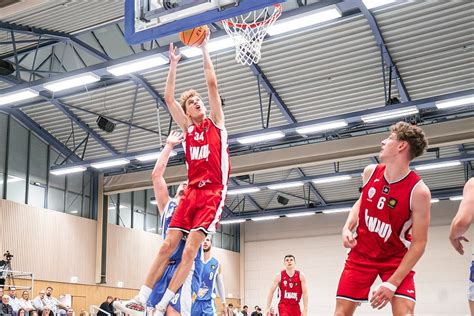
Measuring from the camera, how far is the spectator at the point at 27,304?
69.4 feet

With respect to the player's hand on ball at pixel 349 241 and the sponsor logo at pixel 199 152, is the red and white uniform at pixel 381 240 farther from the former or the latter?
the sponsor logo at pixel 199 152

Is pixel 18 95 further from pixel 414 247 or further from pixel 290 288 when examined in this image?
pixel 414 247

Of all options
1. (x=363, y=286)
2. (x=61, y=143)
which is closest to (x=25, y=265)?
(x=61, y=143)

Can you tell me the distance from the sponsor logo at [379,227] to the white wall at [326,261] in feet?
93.1

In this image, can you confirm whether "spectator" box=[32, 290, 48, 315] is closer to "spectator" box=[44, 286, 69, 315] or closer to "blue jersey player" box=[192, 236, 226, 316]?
"spectator" box=[44, 286, 69, 315]

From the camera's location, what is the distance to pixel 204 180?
20.1 ft

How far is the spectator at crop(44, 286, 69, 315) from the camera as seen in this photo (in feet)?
74.1

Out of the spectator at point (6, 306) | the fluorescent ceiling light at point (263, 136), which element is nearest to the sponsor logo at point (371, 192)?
the fluorescent ceiling light at point (263, 136)

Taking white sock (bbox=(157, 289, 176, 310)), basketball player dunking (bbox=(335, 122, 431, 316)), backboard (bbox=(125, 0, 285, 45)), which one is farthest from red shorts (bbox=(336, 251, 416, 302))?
backboard (bbox=(125, 0, 285, 45))

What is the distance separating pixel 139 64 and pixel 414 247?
13.2 metres

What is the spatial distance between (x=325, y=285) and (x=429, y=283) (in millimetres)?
5978

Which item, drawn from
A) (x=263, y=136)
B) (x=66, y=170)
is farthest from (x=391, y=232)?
(x=66, y=170)

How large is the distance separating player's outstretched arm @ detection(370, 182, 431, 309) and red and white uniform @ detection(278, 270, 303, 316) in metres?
7.75

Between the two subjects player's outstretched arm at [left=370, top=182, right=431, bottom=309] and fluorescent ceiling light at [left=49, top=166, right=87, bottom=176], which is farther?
fluorescent ceiling light at [left=49, top=166, right=87, bottom=176]
